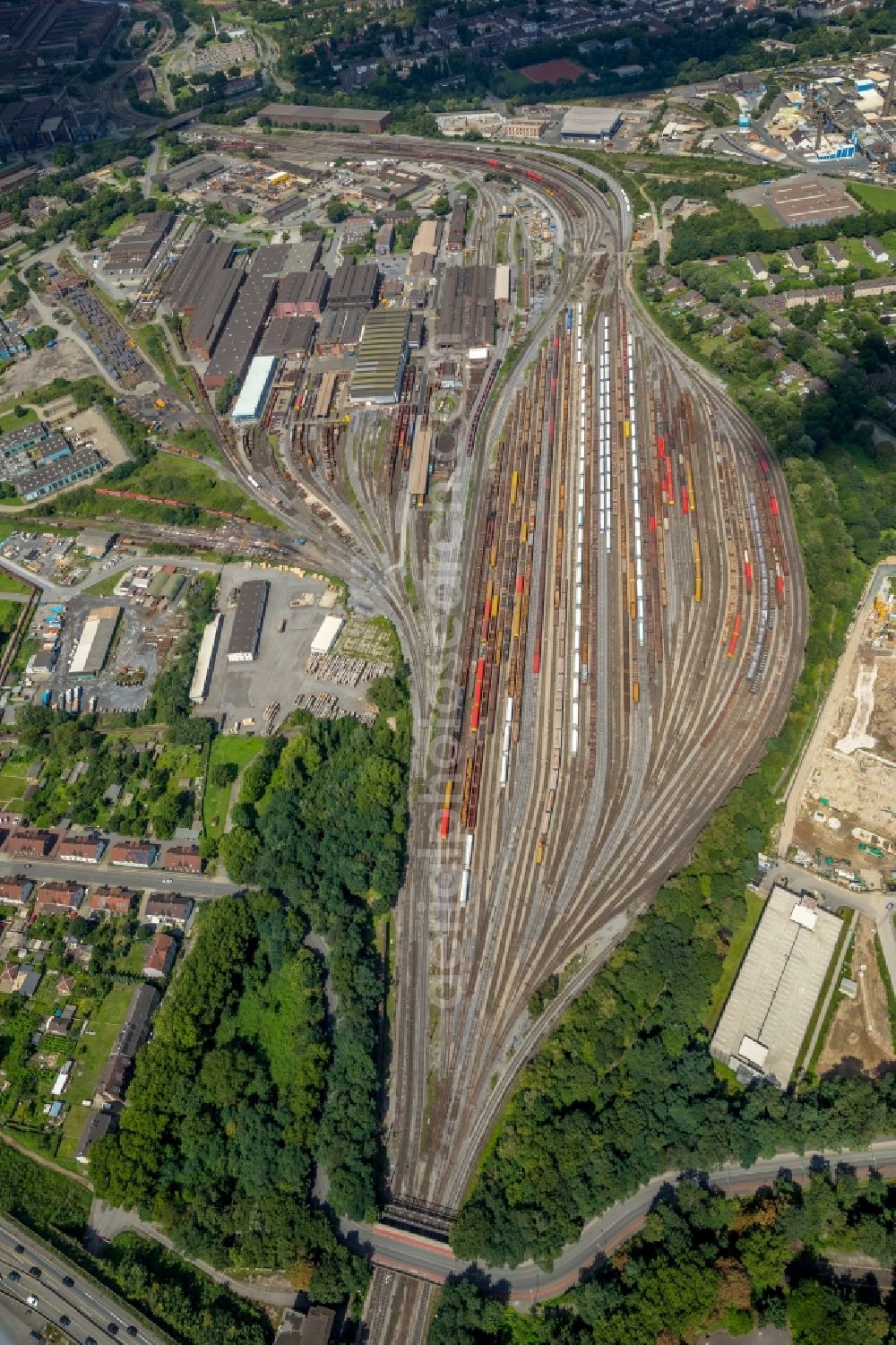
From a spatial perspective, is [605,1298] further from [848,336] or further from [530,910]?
[848,336]

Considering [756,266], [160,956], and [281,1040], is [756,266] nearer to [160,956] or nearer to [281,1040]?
[160,956]

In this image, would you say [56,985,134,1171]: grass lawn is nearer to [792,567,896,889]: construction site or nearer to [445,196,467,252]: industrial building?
[792,567,896,889]: construction site

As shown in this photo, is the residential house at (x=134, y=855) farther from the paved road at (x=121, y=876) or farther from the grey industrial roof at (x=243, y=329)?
the grey industrial roof at (x=243, y=329)

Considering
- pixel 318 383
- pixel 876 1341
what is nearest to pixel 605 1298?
pixel 876 1341

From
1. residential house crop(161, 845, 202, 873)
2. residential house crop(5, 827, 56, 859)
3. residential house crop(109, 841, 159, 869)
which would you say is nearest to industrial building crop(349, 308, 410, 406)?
residential house crop(161, 845, 202, 873)

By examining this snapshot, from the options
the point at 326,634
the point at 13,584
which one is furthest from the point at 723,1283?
the point at 13,584

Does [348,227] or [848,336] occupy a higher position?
[348,227]
